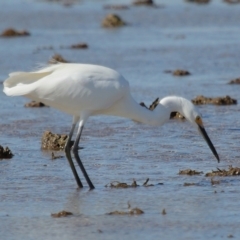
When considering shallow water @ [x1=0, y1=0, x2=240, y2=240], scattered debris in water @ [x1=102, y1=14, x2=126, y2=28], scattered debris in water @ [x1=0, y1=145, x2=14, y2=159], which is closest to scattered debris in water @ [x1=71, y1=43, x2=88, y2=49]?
shallow water @ [x1=0, y1=0, x2=240, y2=240]

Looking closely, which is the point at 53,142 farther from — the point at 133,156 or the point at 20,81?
the point at 20,81

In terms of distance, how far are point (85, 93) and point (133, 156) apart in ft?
5.20

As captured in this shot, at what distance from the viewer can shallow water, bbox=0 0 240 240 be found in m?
7.68

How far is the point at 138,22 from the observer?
2895cm

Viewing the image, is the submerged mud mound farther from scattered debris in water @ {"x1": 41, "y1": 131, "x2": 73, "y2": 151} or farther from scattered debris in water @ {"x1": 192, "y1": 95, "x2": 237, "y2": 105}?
scattered debris in water @ {"x1": 192, "y1": 95, "x2": 237, "y2": 105}

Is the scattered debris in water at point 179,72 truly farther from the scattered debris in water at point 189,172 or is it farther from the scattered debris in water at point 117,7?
the scattered debris in water at point 117,7

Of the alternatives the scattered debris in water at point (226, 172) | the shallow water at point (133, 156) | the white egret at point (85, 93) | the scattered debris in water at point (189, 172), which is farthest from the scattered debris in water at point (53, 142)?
the scattered debris in water at point (226, 172)

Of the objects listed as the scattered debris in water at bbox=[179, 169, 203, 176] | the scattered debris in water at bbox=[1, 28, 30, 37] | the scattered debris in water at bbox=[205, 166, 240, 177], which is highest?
the scattered debris in water at bbox=[205, 166, 240, 177]

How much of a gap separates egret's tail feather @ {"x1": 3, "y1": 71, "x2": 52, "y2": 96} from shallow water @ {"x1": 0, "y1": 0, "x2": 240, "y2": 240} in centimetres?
97

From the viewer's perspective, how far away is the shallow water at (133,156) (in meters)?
7.68

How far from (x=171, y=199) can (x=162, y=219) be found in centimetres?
79

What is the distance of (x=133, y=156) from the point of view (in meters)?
10.6

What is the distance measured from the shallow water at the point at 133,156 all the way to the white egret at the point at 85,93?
0.64 metres

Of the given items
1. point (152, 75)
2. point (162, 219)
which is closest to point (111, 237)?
point (162, 219)
